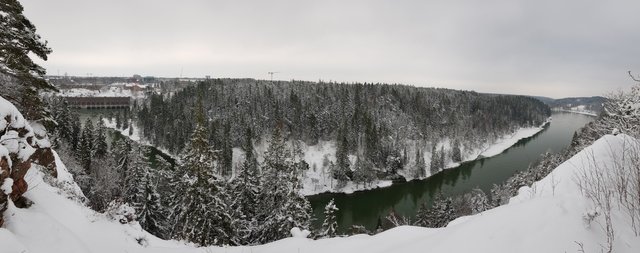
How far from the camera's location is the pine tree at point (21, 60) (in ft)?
43.5

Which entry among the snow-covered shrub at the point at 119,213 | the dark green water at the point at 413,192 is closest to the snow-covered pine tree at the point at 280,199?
the snow-covered shrub at the point at 119,213

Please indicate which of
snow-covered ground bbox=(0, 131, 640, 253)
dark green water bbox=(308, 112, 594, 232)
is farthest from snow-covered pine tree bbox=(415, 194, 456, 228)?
snow-covered ground bbox=(0, 131, 640, 253)

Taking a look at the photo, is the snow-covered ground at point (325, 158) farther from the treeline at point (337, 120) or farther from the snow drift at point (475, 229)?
the snow drift at point (475, 229)

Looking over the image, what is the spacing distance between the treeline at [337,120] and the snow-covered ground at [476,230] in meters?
60.8

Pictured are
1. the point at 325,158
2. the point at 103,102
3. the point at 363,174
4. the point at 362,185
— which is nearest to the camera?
the point at 363,174

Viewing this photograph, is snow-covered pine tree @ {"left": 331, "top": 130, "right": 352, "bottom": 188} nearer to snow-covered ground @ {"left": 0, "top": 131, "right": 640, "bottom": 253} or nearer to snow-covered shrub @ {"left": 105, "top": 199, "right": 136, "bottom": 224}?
snow-covered shrub @ {"left": 105, "top": 199, "right": 136, "bottom": 224}

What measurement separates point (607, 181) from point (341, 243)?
5.73 m

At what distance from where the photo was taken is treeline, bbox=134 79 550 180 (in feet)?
284

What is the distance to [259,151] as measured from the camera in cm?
8831

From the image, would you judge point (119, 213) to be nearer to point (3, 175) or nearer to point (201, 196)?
point (3, 175)

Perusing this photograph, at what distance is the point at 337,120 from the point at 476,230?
93.0 meters

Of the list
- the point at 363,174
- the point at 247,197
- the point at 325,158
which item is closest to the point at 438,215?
the point at 247,197

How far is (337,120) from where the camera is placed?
325ft

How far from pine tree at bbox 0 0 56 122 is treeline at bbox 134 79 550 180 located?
56.2 m
